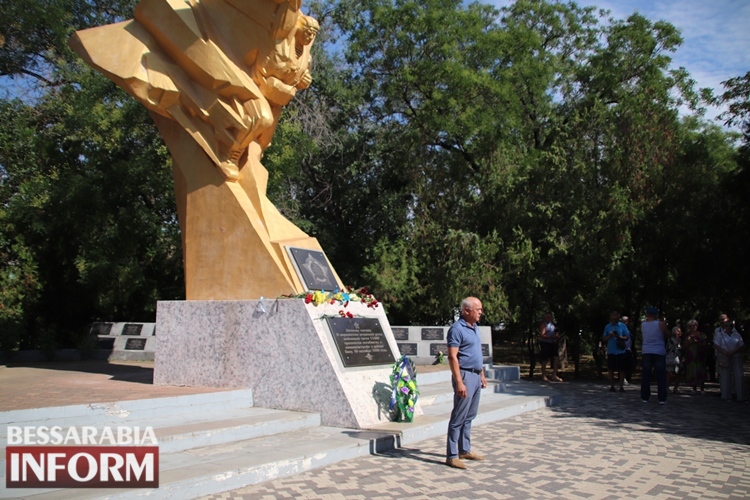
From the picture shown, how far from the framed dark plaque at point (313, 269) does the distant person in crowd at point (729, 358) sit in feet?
21.4

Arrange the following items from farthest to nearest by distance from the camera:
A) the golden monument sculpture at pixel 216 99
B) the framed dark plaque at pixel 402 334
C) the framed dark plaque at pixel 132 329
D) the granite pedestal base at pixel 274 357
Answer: the framed dark plaque at pixel 132 329
the framed dark plaque at pixel 402 334
the golden monument sculpture at pixel 216 99
the granite pedestal base at pixel 274 357

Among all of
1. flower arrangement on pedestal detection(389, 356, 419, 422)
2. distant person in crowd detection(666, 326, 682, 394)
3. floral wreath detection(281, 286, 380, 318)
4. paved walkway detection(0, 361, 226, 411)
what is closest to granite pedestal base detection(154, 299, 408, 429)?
floral wreath detection(281, 286, 380, 318)

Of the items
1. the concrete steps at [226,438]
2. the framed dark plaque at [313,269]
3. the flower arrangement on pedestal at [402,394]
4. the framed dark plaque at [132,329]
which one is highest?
the framed dark plaque at [313,269]

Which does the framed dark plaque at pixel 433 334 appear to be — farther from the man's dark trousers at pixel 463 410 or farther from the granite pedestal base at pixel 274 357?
the man's dark trousers at pixel 463 410

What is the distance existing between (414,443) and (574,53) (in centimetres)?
1771

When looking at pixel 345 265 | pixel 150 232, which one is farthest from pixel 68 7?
pixel 345 265

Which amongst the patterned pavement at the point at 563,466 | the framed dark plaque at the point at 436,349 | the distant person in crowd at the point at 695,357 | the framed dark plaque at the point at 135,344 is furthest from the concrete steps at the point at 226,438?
the framed dark plaque at the point at 135,344

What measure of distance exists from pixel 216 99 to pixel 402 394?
15.1ft

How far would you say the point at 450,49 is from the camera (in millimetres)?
17078

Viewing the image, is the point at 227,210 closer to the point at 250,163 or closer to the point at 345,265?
the point at 250,163

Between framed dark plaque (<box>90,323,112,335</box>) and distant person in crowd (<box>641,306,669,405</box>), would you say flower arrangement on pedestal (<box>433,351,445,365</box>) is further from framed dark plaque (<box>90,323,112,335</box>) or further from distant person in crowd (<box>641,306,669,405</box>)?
framed dark plaque (<box>90,323,112,335</box>)

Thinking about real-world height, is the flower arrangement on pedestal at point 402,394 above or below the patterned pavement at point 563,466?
above

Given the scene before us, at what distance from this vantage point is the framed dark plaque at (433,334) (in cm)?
1206

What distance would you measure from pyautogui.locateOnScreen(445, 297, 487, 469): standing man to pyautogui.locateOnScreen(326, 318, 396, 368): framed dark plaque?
188 centimetres
